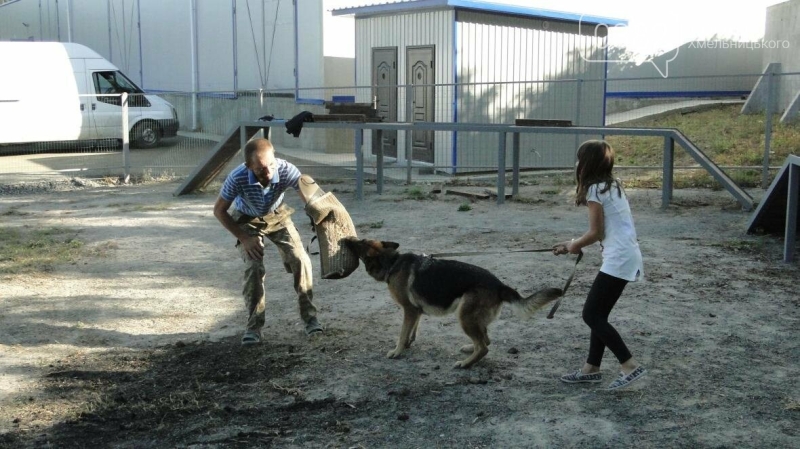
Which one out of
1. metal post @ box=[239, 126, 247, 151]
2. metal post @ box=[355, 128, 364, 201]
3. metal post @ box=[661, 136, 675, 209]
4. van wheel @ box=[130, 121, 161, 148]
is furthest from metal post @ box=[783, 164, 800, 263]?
van wheel @ box=[130, 121, 161, 148]

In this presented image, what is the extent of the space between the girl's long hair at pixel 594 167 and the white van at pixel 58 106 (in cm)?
1665

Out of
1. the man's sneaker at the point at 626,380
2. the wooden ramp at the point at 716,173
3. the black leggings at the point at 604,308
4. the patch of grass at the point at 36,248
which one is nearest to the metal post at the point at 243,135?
the patch of grass at the point at 36,248

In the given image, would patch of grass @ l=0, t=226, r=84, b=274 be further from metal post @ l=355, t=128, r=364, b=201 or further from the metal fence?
metal post @ l=355, t=128, r=364, b=201

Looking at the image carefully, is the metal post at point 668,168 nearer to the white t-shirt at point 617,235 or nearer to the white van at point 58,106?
the white t-shirt at point 617,235

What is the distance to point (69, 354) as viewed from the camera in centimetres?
597

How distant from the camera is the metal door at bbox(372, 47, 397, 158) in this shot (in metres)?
17.4

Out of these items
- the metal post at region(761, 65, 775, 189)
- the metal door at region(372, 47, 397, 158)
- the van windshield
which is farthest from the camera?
the van windshield

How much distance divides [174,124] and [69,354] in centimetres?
1501

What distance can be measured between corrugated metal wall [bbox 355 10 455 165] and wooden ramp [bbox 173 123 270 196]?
12.2 feet

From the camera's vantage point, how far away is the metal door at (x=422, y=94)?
53.9 ft

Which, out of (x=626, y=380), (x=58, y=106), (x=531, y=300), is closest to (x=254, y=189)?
(x=531, y=300)

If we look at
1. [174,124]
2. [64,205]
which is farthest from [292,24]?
[64,205]

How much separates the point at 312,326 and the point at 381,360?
794 mm

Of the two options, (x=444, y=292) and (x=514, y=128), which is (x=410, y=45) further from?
(x=444, y=292)
